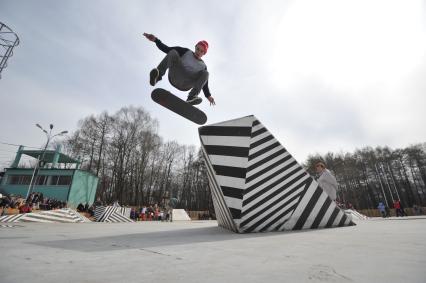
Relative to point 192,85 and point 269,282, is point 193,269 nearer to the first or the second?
point 269,282

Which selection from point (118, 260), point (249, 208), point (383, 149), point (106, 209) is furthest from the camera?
point (383, 149)

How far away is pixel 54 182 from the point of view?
27.6 metres

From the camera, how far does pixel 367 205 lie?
46.2 meters

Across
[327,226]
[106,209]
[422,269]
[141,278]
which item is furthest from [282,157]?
[106,209]

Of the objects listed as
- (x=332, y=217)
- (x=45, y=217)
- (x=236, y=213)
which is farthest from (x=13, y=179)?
(x=332, y=217)

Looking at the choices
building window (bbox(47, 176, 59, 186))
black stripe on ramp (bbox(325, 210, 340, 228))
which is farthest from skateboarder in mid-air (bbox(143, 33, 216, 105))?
building window (bbox(47, 176, 59, 186))

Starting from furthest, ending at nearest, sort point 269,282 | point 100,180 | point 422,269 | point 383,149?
1. point 383,149
2. point 100,180
3. point 422,269
4. point 269,282

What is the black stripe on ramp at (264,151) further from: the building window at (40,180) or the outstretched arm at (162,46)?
the building window at (40,180)

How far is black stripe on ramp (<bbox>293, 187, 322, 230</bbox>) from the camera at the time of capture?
4.20 m

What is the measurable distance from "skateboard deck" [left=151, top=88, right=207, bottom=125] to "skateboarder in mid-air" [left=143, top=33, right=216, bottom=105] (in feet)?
0.53

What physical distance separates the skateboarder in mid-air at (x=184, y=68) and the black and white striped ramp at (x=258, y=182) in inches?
42.8

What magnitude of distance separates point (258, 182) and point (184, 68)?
2.70 metres

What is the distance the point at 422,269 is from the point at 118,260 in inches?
76.4

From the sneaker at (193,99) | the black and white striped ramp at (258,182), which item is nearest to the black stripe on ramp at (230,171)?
the black and white striped ramp at (258,182)
